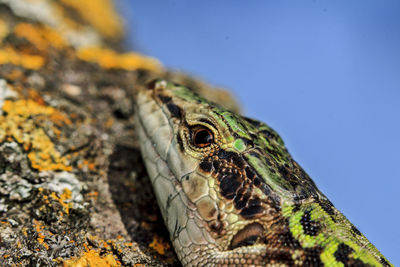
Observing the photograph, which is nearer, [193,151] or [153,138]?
[193,151]

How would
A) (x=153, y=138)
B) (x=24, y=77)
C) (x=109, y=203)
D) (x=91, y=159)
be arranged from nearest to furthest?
(x=153, y=138), (x=109, y=203), (x=91, y=159), (x=24, y=77)

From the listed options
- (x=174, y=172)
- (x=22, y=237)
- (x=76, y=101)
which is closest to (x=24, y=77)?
(x=76, y=101)

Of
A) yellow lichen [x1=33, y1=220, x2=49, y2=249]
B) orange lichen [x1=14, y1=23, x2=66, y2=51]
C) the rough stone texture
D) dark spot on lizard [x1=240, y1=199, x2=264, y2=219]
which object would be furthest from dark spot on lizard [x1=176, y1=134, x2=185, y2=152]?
orange lichen [x1=14, y1=23, x2=66, y2=51]

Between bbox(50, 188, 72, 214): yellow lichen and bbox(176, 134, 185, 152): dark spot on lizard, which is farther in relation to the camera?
bbox(50, 188, 72, 214): yellow lichen

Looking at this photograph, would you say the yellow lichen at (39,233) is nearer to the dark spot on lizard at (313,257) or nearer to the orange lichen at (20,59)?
the dark spot on lizard at (313,257)

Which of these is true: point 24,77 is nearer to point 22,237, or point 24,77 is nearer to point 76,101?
point 76,101

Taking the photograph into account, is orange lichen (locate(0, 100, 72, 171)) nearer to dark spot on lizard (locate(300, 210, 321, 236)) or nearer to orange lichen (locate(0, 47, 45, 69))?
orange lichen (locate(0, 47, 45, 69))

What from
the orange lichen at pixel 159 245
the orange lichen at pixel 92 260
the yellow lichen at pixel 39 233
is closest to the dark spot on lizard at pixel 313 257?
the orange lichen at pixel 159 245

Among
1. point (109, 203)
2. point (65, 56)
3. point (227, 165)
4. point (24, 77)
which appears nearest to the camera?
point (227, 165)
